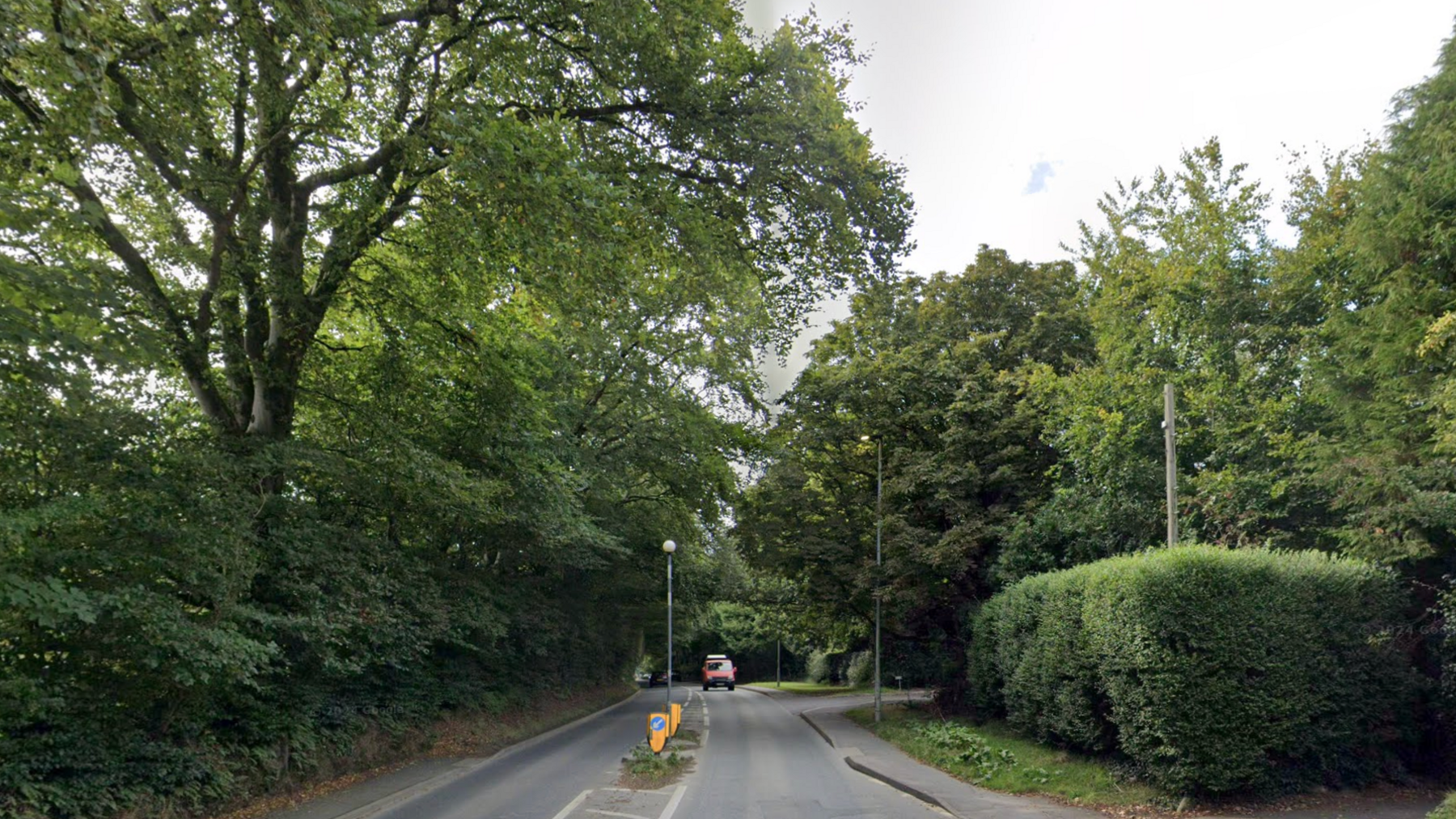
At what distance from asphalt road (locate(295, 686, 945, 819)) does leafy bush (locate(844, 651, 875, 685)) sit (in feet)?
71.8

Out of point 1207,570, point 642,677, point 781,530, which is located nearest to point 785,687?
point 642,677

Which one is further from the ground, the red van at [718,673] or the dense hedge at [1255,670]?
the dense hedge at [1255,670]

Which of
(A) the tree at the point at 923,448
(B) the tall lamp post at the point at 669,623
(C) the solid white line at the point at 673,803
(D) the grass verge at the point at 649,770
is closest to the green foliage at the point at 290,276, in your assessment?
(D) the grass verge at the point at 649,770

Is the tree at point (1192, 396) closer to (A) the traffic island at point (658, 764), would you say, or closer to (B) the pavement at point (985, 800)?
(B) the pavement at point (985, 800)

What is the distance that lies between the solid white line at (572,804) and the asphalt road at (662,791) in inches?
0.4

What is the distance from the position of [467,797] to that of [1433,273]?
15734 millimetres

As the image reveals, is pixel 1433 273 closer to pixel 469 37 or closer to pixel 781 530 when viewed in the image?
pixel 469 37

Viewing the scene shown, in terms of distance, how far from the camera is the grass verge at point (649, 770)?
13719mm

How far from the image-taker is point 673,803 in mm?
12094

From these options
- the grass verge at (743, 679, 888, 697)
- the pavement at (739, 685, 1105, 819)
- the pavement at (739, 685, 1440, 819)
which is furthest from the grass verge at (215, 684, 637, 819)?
the grass verge at (743, 679, 888, 697)

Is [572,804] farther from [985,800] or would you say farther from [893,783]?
[985,800]

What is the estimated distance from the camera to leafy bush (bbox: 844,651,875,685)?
42375 millimetres

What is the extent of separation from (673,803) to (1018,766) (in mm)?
5940

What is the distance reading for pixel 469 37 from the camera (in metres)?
8.48
